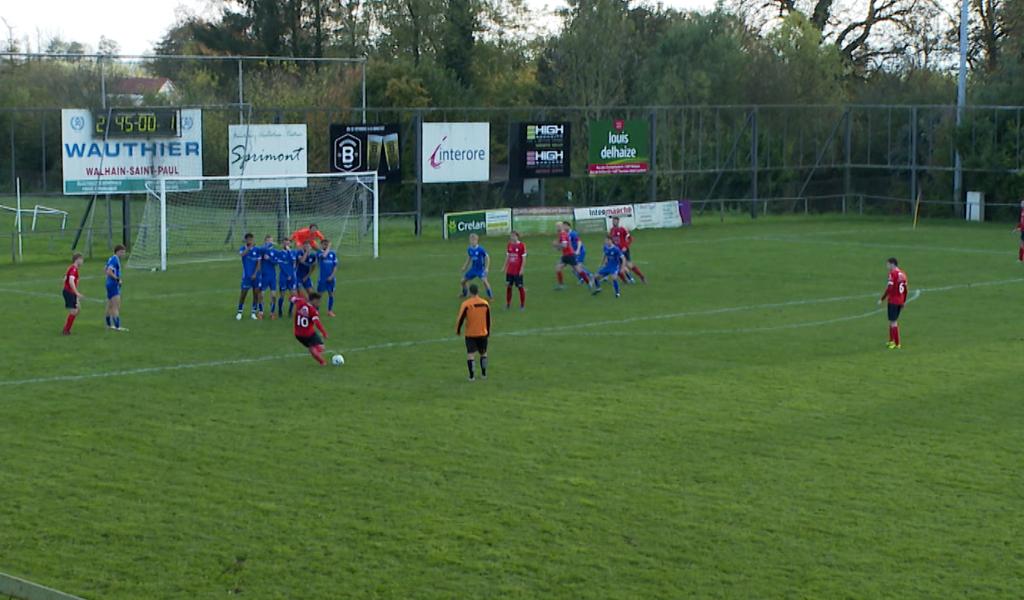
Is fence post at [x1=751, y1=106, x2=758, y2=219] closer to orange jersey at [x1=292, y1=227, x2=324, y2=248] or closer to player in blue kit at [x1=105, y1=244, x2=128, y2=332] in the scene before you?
orange jersey at [x1=292, y1=227, x2=324, y2=248]

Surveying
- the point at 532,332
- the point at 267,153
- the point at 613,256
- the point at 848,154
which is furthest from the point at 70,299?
the point at 848,154

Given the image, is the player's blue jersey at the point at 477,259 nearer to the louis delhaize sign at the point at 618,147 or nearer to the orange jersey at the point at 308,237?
the orange jersey at the point at 308,237

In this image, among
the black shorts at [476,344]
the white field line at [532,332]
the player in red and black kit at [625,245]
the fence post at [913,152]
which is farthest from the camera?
the fence post at [913,152]

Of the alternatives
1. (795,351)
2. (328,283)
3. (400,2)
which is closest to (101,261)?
(328,283)

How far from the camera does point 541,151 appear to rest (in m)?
50.8

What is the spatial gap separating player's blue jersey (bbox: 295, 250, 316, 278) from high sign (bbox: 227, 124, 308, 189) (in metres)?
15.5

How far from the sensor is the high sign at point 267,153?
44.2 meters

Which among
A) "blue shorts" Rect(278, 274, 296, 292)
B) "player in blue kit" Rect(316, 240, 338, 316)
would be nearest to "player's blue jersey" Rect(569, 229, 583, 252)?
"player in blue kit" Rect(316, 240, 338, 316)

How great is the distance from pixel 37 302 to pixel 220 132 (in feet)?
85.4

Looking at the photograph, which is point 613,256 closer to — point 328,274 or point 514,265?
point 514,265

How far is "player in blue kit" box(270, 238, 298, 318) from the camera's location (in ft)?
Answer: 92.5

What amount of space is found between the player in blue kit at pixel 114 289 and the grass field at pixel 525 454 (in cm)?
45

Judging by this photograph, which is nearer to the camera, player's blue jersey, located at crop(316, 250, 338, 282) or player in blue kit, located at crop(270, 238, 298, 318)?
player in blue kit, located at crop(270, 238, 298, 318)

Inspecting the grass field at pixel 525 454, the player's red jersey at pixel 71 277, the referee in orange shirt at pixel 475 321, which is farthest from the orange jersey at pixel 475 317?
the player's red jersey at pixel 71 277
